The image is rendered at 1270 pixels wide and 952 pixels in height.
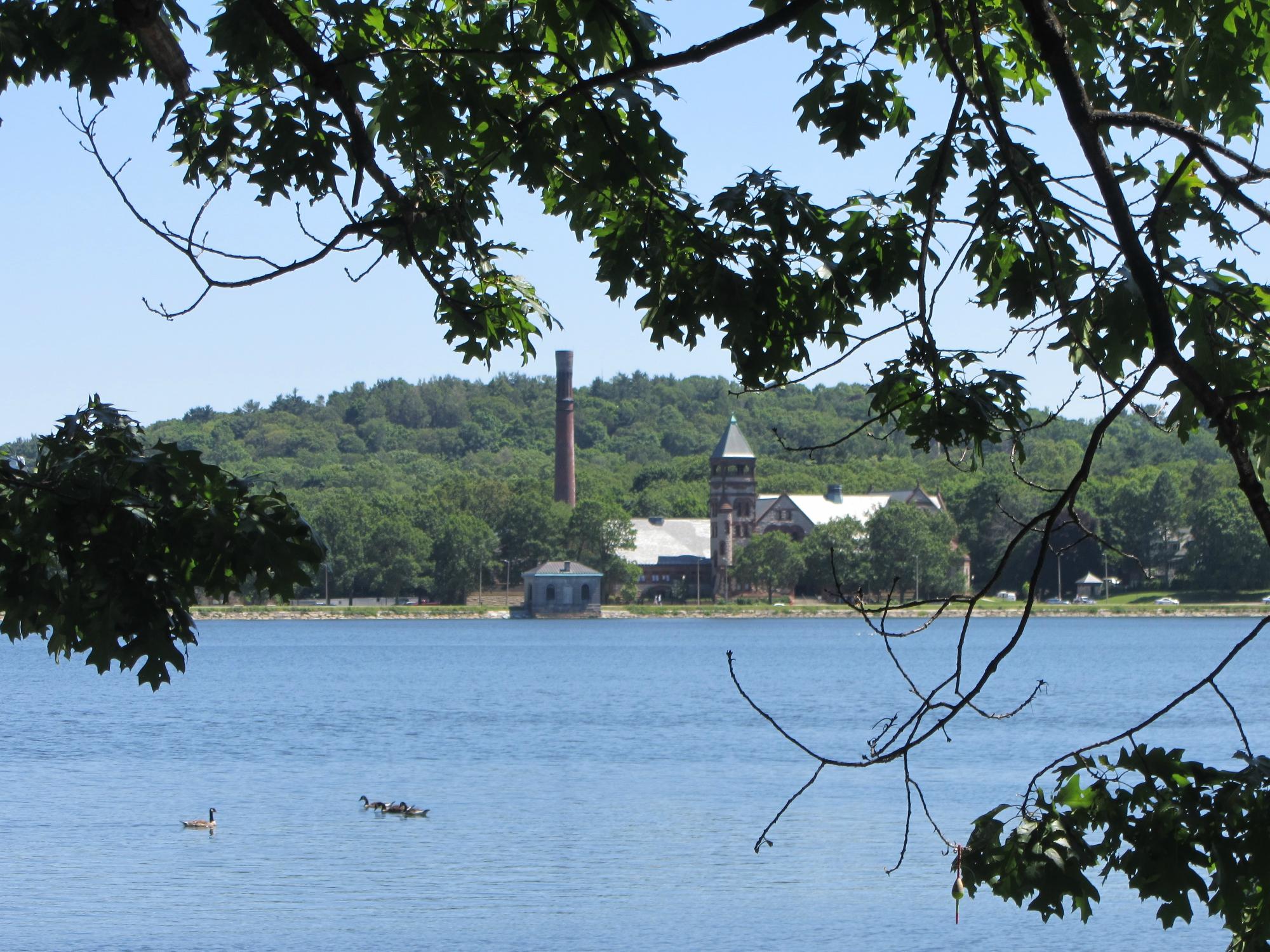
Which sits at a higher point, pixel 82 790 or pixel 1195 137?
pixel 1195 137

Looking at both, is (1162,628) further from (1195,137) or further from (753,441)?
(1195,137)

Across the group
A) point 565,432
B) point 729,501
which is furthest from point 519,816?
point 565,432

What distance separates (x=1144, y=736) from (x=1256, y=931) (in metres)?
27.4

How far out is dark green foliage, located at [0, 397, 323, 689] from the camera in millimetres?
3385

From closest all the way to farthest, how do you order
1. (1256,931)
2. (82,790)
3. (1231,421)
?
(1231,421) → (1256,931) → (82,790)

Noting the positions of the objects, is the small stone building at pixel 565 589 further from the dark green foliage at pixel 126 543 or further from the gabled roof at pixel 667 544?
the dark green foliage at pixel 126 543

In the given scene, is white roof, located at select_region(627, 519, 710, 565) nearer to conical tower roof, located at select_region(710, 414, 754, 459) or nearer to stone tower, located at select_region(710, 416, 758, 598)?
stone tower, located at select_region(710, 416, 758, 598)

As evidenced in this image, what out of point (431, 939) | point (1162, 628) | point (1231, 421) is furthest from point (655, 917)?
point (1162, 628)

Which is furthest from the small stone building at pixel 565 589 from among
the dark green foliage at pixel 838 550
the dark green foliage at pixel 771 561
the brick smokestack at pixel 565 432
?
the dark green foliage at pixel 838 550

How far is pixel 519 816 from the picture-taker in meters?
24.2

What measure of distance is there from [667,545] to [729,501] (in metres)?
7.79

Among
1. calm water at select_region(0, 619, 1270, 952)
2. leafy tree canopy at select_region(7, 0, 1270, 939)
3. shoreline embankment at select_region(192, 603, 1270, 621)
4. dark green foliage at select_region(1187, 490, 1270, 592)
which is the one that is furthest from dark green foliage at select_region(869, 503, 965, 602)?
leafy tree canopy at select_region(7, 0, 1270, 939)

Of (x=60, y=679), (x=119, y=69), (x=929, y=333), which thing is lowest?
(x=60, y=679)

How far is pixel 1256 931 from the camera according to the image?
2.84m
